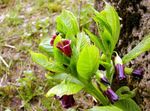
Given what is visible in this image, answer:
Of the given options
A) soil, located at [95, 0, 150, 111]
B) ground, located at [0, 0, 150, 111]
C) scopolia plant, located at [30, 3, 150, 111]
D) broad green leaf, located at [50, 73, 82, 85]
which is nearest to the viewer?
scopolia plant, located at [30, 3, 150, 111]

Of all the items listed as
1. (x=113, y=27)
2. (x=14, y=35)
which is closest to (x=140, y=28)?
(x=113, y=27)

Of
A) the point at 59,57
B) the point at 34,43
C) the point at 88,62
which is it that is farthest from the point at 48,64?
the point at 34,43

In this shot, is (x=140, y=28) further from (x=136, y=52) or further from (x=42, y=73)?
(x=42, y=73)

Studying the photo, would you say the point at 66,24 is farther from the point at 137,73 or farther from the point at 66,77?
the point at 137,73

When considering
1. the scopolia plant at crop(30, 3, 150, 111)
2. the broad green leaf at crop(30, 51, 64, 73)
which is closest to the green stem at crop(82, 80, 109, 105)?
the scopolia plant at crop(30, 3, 150, 111)

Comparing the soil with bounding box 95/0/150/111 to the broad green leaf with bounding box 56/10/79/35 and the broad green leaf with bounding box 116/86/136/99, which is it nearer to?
the broad green leaf with bounding box 116/86/136/99

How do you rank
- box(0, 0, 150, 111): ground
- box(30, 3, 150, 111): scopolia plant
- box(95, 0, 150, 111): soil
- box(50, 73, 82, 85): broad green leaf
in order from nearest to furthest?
box(30, 3, 150, 111): scopolia plant → box(50, 73, 82, 85): broad green leaf → box(95, 0, 150, 111): soil → box(0, 0, 150, 111): ground

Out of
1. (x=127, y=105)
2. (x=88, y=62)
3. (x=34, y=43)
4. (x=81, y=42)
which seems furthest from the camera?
(x=34, y=43)

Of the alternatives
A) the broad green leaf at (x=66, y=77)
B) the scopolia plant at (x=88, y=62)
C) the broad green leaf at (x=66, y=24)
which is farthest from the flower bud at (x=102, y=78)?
the broad green leaf at (x=66, y=24)
